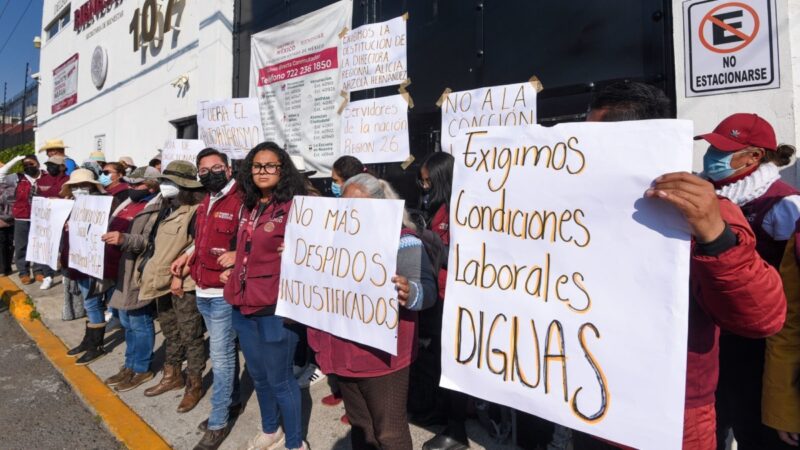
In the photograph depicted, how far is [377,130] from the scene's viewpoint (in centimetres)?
433

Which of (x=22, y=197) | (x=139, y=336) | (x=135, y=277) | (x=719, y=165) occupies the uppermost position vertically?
(x=22, y=197)

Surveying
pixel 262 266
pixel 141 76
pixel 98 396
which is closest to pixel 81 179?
pixel 98 396

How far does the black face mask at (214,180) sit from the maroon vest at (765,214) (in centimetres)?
291

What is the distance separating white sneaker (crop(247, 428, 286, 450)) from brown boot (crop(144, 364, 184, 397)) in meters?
1.32

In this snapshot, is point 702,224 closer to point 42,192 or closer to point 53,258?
point 53,258

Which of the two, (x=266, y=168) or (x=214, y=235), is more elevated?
(x=266, y=168)

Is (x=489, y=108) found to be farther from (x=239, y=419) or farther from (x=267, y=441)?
(x=239, y=419)

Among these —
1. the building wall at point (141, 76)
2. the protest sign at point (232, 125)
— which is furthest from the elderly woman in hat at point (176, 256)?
the building wall at point (141, 76)

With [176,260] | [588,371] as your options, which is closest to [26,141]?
[176,260]

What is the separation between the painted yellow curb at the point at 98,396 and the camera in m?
3.26

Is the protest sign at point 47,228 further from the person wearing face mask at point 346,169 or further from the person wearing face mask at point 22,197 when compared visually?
the person wearing face mask at point 22,197

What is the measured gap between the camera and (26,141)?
21.8 m

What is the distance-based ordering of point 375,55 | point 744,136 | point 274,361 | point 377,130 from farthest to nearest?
point 375,55 → point 377,130 → point 274,361 → point 744,136

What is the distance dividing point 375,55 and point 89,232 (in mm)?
2923
